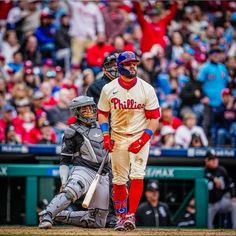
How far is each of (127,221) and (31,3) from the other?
10111 mm

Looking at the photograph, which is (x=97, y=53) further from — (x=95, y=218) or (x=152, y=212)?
(x=95, y=218)

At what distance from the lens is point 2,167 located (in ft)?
45.2

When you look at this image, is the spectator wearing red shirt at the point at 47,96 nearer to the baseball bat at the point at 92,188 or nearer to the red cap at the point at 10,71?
the red cap at the point at 10,71

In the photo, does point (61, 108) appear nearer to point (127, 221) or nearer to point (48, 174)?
point (48, 174)

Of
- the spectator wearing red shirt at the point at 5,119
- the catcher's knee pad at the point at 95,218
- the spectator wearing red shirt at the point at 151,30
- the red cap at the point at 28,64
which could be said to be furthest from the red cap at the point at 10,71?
the catcher's knee pad at the point at 95,218

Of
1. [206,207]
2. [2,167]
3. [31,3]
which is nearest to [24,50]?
[31,3]

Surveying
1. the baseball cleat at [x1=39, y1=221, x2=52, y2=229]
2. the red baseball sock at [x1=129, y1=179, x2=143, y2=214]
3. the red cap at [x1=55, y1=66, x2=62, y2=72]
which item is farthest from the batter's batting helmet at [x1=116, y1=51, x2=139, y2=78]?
the red cap at [x1=55, y1=66, x2=62, y2=72]

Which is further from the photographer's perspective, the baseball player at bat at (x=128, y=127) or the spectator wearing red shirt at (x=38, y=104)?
the spectator wearing red shirt at (x=38, y=104)

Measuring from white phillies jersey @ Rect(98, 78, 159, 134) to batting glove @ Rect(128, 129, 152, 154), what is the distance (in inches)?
6.5

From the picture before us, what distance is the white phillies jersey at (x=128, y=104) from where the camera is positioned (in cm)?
989

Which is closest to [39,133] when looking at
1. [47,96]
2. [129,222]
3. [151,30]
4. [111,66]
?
[47,96]

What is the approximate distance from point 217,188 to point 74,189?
471cm

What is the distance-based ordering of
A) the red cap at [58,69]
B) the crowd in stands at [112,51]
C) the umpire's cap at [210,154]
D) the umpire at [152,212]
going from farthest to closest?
the red cap at [58,69], the crowd in stands at [112,51], the umpire's cap at [210,154], the umpire at [152,212]

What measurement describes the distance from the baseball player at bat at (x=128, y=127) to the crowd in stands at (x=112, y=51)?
505cm
